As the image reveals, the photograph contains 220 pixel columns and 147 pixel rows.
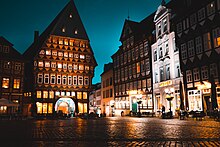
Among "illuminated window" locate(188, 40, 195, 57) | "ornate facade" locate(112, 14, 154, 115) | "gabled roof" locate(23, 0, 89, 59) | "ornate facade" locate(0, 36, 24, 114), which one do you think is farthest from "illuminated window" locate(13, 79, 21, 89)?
"illuminated window" locate(188, 40, 195, 57)

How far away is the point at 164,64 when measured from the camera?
34.2 metres

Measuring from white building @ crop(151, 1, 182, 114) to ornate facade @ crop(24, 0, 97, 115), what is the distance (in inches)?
710

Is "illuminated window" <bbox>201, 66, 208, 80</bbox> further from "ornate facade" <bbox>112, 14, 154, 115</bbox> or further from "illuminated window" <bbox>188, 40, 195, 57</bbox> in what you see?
"ornate facade" <bbox>112, 14, 154, 115</bbox>

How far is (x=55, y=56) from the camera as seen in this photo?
46469 mm

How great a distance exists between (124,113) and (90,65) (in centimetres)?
1340

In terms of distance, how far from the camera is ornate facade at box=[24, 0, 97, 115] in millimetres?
44969

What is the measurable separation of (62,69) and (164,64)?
2239 centimetres

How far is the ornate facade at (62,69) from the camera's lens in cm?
4497

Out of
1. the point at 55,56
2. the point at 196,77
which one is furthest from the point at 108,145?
the point at 55,56

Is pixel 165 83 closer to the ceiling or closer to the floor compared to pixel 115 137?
closer to the ceiling

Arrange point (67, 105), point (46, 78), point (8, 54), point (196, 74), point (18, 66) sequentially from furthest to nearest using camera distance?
point (67, 105)
point (46, 78)
point (18, 66)
point (8, 54)
point (196, 74)

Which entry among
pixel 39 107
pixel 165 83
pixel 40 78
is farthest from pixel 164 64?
pixel 39 107

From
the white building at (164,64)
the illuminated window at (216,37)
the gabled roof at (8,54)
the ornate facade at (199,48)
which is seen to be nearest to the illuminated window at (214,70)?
the ornate facade at (199,48)

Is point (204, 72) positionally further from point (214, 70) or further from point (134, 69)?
point (134, 69)
